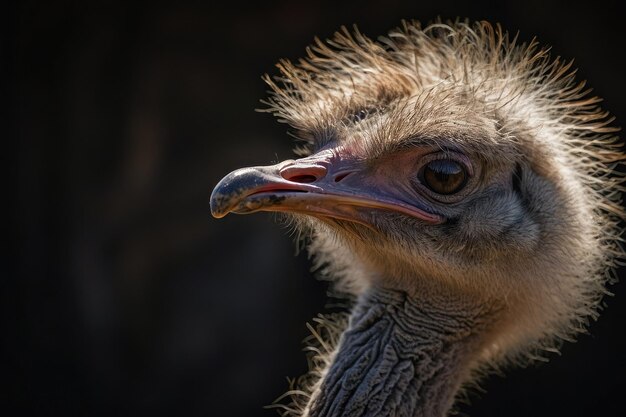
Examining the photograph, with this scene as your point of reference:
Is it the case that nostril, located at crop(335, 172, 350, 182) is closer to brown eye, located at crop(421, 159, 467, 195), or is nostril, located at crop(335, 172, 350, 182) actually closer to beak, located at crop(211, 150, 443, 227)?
beak, located at crop(211, 150, 443, 227)

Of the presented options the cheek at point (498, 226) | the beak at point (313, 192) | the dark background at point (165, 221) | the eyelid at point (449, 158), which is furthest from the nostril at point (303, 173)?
the dark background at point (165, 221)

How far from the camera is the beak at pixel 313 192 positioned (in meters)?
2.26

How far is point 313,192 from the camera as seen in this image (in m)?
2.40

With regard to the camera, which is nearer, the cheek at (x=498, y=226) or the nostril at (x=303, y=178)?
the nostril at (x=303, y=178)

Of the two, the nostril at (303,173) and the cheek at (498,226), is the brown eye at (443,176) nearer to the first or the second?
the cheek at (498,226)

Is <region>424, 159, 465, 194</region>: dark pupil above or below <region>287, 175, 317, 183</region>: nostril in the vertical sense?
above

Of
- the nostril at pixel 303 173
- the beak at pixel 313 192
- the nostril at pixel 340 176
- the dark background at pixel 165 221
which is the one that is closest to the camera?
the beak at pixel 313 192

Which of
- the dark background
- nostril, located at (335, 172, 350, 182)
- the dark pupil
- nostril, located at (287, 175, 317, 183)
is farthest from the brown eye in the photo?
the dark background

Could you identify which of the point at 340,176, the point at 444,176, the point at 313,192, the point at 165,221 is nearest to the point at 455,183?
the point at 444,176

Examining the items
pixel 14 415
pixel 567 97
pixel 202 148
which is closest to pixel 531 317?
pixel 567 97

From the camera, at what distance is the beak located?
2.26m

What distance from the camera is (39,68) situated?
5605 mm

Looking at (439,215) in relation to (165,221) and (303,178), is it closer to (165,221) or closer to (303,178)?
(303,178)

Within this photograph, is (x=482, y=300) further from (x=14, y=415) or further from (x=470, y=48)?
(x=14, y=415)
